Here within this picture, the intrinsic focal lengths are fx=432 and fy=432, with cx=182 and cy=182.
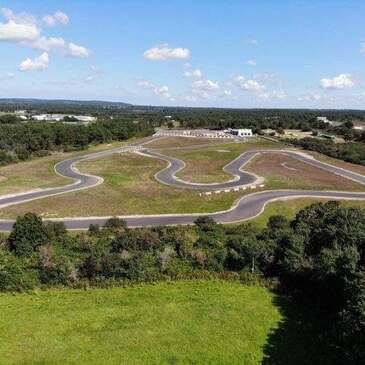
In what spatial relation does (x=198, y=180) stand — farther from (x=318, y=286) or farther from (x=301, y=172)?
(x=318, y=286)

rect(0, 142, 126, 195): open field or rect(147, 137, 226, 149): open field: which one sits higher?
rect(147, 137, 226, 149): open field

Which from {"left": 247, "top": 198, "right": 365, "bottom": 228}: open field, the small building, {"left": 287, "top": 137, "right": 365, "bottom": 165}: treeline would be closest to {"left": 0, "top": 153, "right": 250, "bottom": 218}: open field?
{"left": 247, "top": 198, "right": 365, "bottom": 228}: open field

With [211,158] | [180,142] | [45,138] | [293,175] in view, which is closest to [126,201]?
[293,175]

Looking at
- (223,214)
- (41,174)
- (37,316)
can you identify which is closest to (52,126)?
(41,174)

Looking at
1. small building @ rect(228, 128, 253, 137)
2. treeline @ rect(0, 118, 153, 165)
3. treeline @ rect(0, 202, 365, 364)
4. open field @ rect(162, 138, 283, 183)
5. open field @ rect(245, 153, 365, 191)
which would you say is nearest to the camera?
treeline @ rect(0, 202, 365, 364)

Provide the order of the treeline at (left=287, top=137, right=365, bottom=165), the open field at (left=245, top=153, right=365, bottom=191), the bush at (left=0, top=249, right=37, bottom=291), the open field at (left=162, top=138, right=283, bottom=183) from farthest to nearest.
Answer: the treeline at (left=287, top=137, right=365, bottom=165) < the open field at (left=162, top=138, right=283, bottom=183) < the open field at (left=245, top=153, right=365, bottom=191) < the bush at (left=0, top=249, right=37, bottom=291)

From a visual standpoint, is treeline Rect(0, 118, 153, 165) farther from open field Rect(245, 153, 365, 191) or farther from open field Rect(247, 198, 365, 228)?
open field Rect(247, 198, 365, 228)

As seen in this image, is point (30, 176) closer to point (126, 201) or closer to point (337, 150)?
point (126, 201)

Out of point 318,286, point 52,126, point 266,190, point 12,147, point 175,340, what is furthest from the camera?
point 52,126
